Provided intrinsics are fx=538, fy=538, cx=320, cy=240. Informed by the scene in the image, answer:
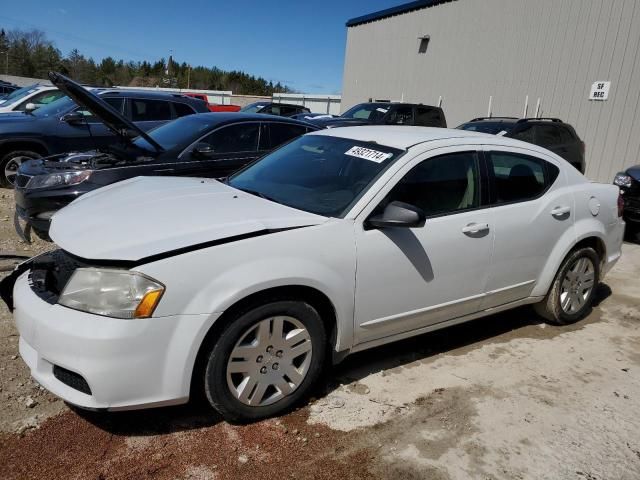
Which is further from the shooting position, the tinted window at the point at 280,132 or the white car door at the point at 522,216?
the tinted window at the point at 280,132

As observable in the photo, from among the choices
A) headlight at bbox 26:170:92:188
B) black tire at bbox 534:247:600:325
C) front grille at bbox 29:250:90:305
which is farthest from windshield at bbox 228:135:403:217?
headlight at bbox 26:170:92:188

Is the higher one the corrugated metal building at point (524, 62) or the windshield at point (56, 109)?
the corrugated metal building at point (524, 62)

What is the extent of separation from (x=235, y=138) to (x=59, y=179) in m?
1.97

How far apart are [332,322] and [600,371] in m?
2.18

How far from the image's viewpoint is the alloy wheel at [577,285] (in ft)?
15.0

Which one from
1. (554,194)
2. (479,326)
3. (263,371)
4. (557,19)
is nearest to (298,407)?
(263,371)

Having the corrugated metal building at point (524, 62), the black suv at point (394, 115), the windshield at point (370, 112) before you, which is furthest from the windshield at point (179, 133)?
the corrugated metal building at point (524, 62)

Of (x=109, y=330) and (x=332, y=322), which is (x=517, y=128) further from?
(x=109, y=330)

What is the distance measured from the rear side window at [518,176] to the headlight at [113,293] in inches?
98.5

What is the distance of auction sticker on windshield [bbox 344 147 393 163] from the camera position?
353 cm

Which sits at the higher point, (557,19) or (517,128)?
(557,19)

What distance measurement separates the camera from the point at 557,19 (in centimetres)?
1404

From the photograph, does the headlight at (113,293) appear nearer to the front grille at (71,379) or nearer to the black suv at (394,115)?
the front grille at (71,379)

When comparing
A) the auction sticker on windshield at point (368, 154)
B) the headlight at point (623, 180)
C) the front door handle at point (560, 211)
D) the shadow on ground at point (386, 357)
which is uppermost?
the auction sticker on windshield at point (368, 154)
